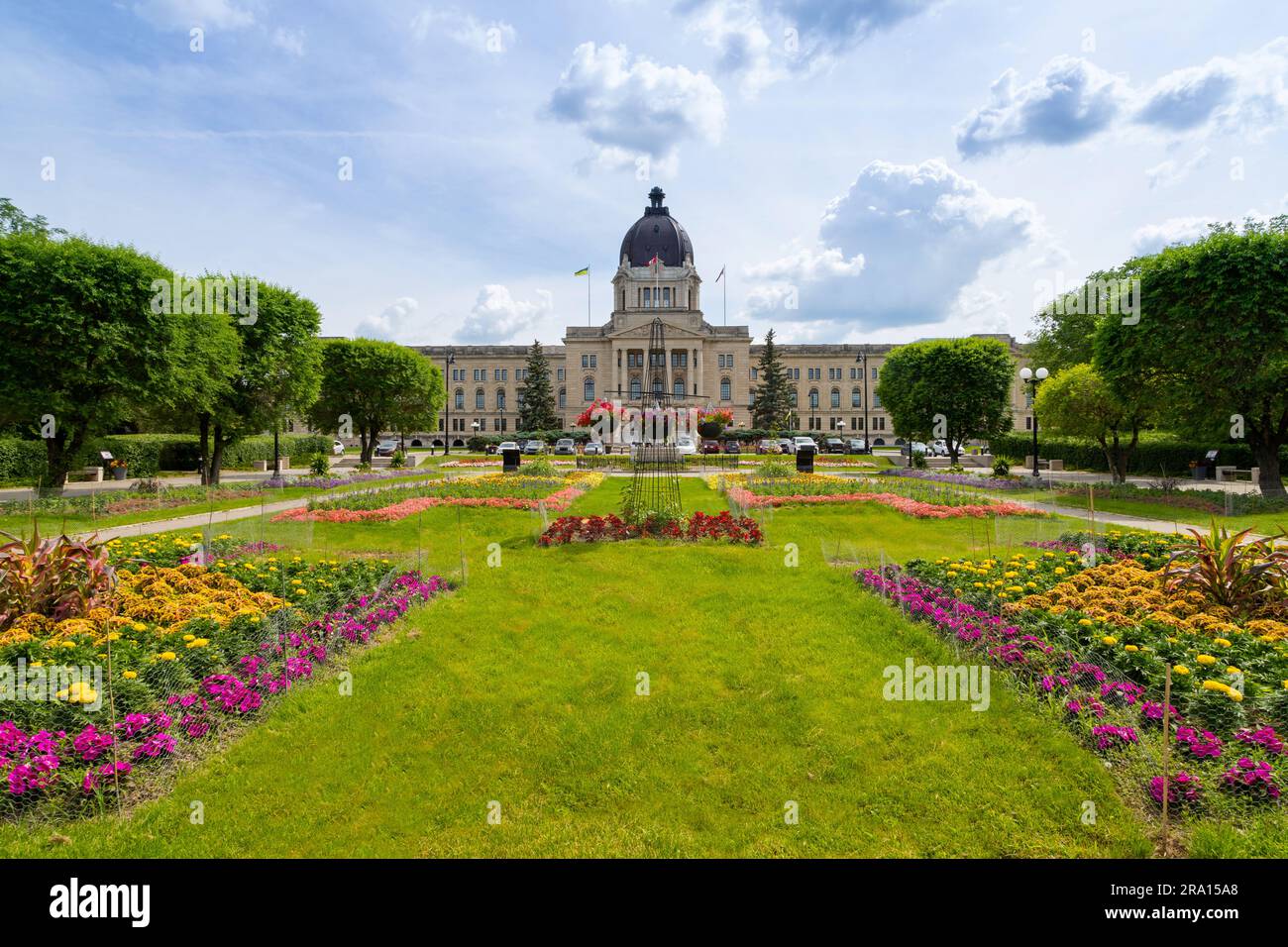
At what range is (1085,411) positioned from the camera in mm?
27219

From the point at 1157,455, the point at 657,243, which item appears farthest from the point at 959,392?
the point at 657,243

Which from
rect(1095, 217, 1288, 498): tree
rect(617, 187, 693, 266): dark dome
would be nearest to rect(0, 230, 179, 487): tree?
rect(1095, 217, 1288, 498): tree

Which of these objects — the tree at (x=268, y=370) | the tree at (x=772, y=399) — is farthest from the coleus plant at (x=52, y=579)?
the tree at (x=772, y=399)

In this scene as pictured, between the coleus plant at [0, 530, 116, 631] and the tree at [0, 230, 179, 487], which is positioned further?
the tree at [0, 230, 179, 487]

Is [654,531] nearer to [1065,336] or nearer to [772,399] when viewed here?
[1065,336]

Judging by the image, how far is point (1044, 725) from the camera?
540 cm

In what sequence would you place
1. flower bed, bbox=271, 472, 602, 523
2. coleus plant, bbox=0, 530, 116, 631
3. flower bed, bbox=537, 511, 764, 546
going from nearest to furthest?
1. coleus plant, bbox=0, 530, 116, 631
2. flower bed, bbox=537, 511, 764, 546
3. flower bed, bbox=271, 472, 602, 523

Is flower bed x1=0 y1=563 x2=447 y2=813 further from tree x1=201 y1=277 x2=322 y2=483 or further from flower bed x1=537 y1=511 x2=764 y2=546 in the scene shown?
tree x1=201 y1=277 x2=322 y2=483

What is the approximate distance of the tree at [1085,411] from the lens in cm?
2641

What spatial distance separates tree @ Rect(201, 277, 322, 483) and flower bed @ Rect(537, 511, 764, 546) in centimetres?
2166

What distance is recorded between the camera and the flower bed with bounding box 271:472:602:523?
17281mm
